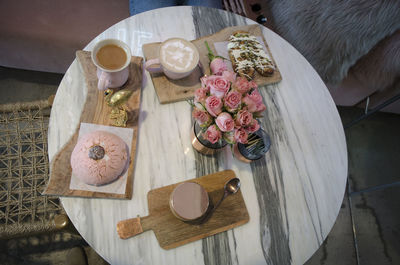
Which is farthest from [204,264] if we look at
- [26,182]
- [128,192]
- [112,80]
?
[26,182]

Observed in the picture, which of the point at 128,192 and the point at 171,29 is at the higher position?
the point at 171,29

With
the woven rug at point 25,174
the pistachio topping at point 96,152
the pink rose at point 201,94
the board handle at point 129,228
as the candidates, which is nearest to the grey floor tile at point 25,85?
the woven rug at point 25,174

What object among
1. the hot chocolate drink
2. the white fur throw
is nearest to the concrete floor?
the white fur throw

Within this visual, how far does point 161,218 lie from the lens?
80 centimetres

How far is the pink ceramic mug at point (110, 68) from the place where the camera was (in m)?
0.81

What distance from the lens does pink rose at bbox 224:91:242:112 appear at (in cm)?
60

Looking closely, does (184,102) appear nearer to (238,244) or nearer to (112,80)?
(112,80)

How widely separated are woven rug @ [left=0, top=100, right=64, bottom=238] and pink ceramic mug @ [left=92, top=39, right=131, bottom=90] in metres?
0.46

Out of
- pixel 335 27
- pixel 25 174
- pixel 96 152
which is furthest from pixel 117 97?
pixel 335 27

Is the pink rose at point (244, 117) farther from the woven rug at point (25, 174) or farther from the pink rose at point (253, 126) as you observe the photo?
the woven rug at point (25, 174)

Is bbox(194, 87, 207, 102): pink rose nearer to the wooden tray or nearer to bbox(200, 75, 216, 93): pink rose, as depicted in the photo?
bbox(200, 75, 216, 93): pink rose

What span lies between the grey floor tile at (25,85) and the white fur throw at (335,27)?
5.14 feet

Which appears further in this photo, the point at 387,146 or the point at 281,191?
the point at 387,146

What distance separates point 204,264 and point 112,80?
0.68 m
